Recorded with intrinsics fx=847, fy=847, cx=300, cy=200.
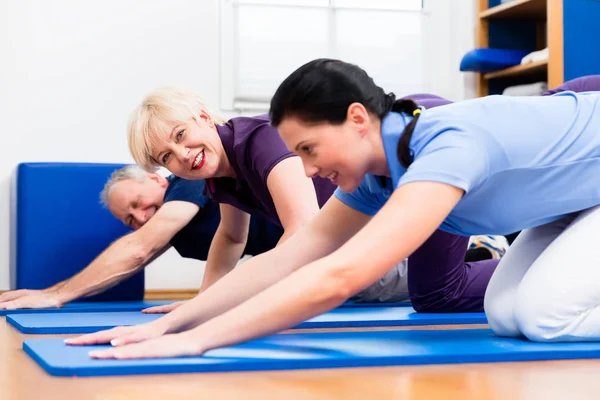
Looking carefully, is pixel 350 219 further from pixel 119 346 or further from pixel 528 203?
pixel 119 346

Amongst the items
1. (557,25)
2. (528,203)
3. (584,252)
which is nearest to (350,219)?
(528,203)

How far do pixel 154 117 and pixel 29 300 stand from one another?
1153mm

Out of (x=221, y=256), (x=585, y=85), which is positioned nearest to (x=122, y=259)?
(x=221, y=256)

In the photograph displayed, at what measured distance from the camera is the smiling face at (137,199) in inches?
119

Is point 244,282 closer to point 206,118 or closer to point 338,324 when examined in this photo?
point 338,324

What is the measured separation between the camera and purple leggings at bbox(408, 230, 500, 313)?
2.46 m

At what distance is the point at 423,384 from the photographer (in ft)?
4.31

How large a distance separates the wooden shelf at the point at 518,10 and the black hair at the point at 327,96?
290 cm

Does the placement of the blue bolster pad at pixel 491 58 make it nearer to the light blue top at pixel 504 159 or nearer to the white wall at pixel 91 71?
the white wall at pixel 91 71

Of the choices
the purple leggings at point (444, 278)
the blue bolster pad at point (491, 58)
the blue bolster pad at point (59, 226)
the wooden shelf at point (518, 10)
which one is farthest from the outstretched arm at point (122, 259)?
the wooden shelf at point (518, 10)

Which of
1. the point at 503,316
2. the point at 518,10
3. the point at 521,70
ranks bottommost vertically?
the point at 503,316

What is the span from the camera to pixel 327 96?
1471 millimetres

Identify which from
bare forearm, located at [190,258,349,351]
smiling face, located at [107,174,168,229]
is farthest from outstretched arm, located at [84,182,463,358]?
smiling face, located at [107,174,168,229]

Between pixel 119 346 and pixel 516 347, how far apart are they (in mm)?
765
